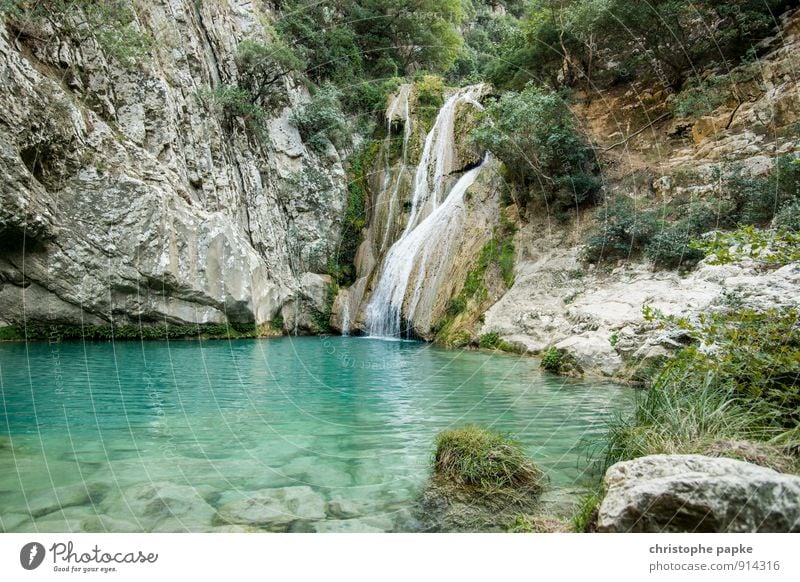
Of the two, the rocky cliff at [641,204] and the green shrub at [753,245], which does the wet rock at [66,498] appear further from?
the rocky cliff at [641,204]

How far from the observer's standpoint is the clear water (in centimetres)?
364

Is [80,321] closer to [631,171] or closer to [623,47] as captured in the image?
[631,171]

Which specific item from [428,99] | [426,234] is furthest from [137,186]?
[428,99]

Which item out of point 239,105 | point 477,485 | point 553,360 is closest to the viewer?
point 477,485

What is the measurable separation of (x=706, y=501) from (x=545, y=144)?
1482 centimetres

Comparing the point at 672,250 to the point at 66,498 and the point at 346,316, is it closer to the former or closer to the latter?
the point at 66,498

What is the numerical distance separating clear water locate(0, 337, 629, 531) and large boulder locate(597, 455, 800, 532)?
1557mm

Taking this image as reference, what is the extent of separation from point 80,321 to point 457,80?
2738 cm

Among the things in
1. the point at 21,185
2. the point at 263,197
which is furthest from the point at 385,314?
the point at 21,185

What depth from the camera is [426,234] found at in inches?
755

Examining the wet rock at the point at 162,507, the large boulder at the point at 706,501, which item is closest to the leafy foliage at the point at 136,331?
the wet rock at the point at 162,507

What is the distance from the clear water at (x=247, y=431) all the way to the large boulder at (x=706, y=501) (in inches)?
61.3

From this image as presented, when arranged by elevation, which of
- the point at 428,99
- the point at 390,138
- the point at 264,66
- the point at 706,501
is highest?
the point at 264,66

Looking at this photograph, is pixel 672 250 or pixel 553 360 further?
pixel 672 250
